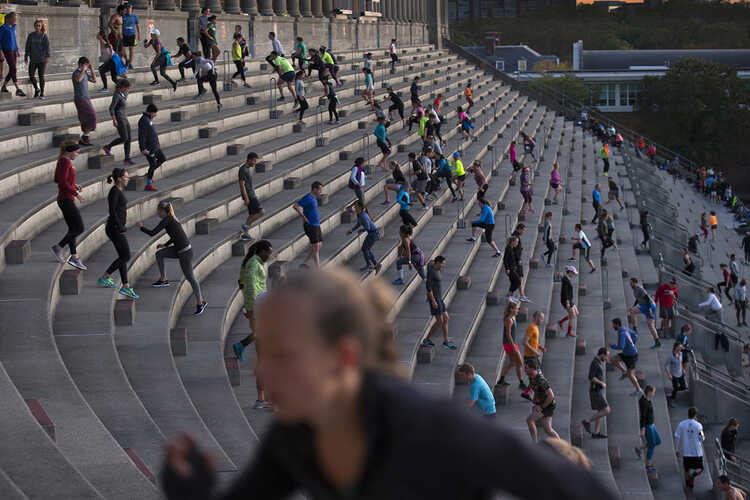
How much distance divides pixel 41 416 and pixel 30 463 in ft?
4.29

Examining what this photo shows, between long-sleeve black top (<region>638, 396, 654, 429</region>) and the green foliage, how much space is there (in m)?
114

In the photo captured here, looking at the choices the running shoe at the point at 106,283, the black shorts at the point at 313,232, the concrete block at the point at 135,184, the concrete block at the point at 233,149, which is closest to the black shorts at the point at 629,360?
the black shorts at the point at 313,232

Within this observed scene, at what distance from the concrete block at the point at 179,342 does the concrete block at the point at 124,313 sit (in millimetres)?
512

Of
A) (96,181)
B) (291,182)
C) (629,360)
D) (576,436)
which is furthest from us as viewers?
(291,182)

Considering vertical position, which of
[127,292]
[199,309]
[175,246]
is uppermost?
[175,246]

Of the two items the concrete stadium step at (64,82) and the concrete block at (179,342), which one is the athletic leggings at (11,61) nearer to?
the concrete stadium step at (64,82)

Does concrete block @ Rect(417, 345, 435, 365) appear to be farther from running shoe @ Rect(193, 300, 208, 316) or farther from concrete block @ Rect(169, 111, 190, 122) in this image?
concrete block @ Rect(169, 111, 190, 122)

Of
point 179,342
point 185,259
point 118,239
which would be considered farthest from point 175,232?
point 179,342

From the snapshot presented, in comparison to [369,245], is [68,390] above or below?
above

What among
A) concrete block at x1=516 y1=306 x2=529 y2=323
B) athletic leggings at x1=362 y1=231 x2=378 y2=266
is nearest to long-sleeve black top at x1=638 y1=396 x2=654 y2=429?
concrete block at x1=516 y1=306 x2=529 y2=323

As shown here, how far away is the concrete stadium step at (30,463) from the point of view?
22.2 feet

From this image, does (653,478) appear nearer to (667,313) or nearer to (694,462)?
(694,462)

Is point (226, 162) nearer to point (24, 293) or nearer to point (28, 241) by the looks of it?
point (28, 241)

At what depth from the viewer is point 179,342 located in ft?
40.7
